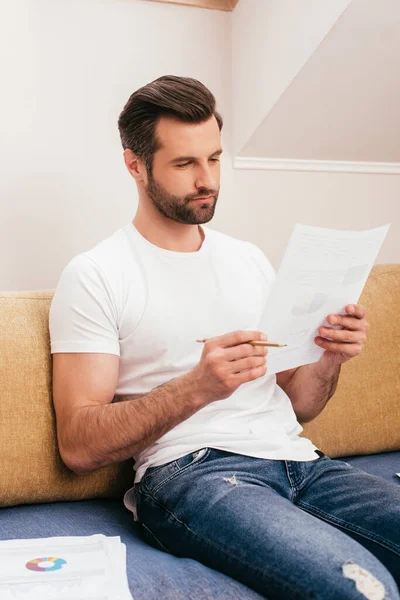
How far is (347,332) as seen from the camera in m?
1.48

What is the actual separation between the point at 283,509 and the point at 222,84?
4.42 feet

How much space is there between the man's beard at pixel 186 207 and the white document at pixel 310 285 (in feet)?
1.06

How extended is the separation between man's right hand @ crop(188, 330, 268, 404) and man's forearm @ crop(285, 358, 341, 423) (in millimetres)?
338

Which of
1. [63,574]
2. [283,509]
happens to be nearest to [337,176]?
[283,509]

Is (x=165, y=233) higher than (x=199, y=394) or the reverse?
higher

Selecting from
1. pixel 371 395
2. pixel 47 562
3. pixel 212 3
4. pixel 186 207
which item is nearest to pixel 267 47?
pixel 212 3

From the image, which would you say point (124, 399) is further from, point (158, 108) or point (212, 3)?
point (212, 3)

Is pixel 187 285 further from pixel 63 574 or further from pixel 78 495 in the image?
pixel 63 574

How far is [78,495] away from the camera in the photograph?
5.20ft

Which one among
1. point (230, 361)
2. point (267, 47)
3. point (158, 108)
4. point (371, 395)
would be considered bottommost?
point (371, 395)

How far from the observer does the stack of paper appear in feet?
3.71

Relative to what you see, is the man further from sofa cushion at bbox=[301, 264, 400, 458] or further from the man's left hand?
sofa cushion at bbox=[301, 264, 400, 458]

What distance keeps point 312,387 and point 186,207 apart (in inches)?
17.7

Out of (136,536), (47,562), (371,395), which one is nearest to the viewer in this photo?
(47,562)
